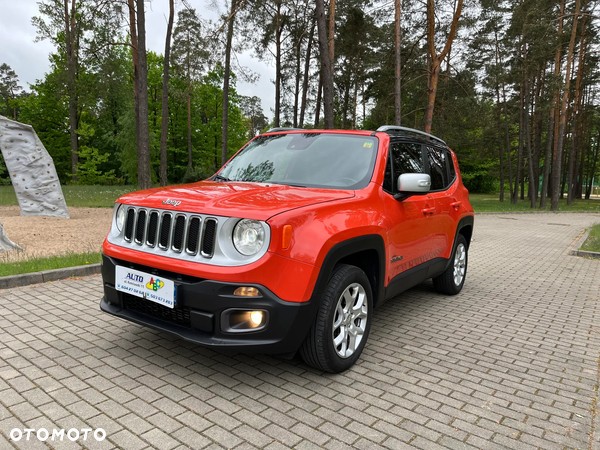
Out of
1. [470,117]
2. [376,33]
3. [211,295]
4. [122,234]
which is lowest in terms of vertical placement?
[211,295]

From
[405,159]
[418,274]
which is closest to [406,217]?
[405,159]

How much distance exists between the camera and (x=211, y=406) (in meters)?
2.81

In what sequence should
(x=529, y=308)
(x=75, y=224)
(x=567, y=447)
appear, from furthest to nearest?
(x=75, y=224) → (x=529, y=308) → (x=567, y=447)

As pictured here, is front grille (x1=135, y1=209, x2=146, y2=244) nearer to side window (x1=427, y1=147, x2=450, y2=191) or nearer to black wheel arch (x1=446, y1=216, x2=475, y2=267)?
side window (x1=427, y1=147, x2=450, y2=191)

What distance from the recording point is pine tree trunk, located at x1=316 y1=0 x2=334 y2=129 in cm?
1246

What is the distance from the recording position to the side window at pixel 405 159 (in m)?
4.06

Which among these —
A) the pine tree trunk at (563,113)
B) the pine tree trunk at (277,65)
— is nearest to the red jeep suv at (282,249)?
the pine tree trunk at (277,65)

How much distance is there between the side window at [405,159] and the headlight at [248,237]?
167 centimetres

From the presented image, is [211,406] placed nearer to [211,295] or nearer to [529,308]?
[211,295]

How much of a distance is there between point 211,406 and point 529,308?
4.45m

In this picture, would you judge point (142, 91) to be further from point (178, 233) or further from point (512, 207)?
point (512, 207)

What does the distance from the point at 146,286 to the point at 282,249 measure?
1066 millimetres

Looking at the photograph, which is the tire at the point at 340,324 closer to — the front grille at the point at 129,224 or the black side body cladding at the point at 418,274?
the black side body cladding at the point at 418,274

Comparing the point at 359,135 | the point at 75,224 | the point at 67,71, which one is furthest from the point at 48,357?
the point at 67,71
